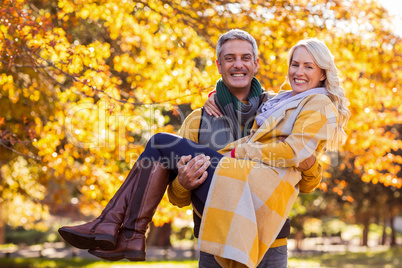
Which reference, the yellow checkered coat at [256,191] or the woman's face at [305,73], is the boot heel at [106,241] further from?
the woman's face at [305,73]

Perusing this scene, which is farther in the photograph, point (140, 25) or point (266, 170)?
point (140, 25)

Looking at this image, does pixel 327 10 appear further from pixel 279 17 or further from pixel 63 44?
pixel 63 44

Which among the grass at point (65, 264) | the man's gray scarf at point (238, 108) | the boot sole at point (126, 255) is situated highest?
the man's gray scarf at point (238, 108)

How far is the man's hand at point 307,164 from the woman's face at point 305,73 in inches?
18.6

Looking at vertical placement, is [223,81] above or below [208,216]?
above

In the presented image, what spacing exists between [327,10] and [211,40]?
169cm

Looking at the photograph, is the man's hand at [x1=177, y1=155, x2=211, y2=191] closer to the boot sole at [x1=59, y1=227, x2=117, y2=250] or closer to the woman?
the woman

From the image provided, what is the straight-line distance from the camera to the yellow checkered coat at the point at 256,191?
2.34 m

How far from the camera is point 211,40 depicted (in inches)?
218

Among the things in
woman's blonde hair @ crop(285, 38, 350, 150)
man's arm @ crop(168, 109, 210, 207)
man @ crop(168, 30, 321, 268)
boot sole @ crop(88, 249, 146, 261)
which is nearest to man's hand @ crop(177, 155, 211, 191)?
man's arm @ crop(168, 109, 210, 207)

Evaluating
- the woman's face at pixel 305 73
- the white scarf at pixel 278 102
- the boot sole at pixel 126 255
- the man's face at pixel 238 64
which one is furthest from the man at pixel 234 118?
the boot sole at pixel 126 255

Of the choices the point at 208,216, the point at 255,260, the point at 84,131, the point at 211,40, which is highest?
the point at 211,40

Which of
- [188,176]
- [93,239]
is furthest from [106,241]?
[188,176]

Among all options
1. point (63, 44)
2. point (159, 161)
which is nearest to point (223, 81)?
point (159, 161)
